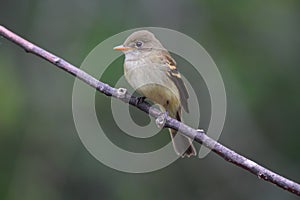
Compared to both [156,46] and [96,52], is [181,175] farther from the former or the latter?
[156,46]

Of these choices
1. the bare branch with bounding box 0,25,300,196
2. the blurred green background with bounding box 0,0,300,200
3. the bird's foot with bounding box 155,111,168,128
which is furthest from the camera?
the blurred green background with bounding box 0,0,300,200

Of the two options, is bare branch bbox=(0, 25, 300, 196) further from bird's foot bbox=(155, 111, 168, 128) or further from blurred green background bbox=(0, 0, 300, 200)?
blurred green background bbox=(0, 0, 300, 200)

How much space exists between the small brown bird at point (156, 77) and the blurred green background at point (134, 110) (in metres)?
2.04

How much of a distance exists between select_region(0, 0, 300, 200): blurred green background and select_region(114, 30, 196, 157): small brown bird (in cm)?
204

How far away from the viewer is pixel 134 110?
19.9ft

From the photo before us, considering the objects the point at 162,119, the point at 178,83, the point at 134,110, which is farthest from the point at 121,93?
the point at 134,110

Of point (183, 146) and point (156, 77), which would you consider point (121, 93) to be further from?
point (183, 146)

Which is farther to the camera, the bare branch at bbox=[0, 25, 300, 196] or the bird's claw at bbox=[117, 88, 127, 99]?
the bird's claw at bbox=[117, 88, 127, 99]

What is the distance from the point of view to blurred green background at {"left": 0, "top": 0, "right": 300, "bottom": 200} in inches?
245

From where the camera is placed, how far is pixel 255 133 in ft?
21.1

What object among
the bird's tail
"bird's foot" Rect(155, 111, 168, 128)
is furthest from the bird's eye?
"bird's foot" Rect(155, 111, 168, 128)

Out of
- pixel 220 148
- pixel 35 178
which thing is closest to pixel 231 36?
pixel 35 178

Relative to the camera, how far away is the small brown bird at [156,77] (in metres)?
3.79

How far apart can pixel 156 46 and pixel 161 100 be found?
435mm
